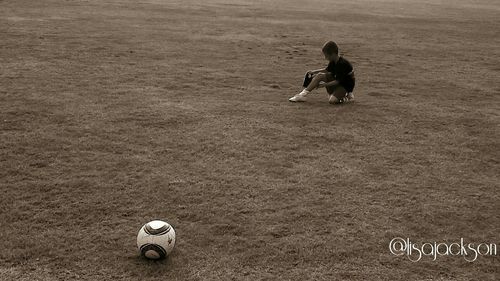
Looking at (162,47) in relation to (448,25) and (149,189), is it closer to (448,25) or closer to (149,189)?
(149,189)

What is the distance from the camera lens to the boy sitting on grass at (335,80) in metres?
9.37

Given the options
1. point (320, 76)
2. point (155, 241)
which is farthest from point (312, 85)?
point (155, 241)

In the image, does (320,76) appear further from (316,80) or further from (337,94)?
(337,94)

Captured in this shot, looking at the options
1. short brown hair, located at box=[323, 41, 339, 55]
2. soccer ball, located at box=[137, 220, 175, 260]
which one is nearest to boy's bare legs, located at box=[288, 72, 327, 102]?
short brown hair, located at box=[323, 41, 339, 55]

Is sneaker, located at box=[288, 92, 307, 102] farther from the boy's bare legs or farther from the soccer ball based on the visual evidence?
the soccer ball

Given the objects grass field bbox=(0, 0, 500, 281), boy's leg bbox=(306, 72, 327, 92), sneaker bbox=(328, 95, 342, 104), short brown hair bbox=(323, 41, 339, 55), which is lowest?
grass field bbox=(0, 0, 500, 281)

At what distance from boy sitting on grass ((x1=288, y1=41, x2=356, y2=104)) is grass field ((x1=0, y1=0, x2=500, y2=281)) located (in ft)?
1.02

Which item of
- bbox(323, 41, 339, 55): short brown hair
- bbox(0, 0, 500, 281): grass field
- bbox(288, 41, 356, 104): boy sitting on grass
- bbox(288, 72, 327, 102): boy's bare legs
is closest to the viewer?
bbox(0, 0, 500, 281): grass field

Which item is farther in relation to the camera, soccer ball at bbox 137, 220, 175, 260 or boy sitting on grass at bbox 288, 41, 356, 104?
boy sitting on grass at bbox 288, 41, 356, 104

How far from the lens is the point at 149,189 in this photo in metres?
5.84

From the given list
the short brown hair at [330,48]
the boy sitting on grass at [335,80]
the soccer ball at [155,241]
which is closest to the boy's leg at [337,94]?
the boy sitting on grass at [335,80]

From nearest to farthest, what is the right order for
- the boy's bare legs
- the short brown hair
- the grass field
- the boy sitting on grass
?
the grass field, the short brown hair, the boy sitting on grass, the boy's bare legs

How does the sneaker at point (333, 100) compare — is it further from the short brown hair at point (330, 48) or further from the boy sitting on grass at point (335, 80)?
the short brown hair at point (330, 48)

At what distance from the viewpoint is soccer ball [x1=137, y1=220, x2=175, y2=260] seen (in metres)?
4.45
